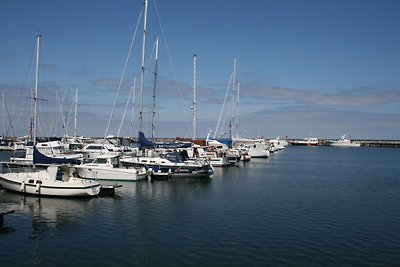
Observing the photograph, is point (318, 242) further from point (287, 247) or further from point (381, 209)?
point (381, 209)

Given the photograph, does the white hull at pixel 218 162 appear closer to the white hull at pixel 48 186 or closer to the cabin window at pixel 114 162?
the cabin window at pixel 114 162

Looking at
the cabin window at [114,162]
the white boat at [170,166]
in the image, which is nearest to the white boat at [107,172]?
the cabin window at [114,162]

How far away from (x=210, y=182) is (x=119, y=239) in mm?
25239

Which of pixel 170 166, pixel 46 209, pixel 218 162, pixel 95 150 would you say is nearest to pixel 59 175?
pixel 46 209

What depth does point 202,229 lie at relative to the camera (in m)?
23.1

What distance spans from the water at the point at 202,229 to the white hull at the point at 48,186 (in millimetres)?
682

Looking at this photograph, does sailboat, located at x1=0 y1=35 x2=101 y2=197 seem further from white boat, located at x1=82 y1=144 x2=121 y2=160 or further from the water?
white boat, located at x1=82 y1=144 x2=121 y2=160

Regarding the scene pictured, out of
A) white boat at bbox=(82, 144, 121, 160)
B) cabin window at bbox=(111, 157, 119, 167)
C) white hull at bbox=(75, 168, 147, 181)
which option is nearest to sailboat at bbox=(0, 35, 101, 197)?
white hull at bbox=(75, 168, 147, 181)

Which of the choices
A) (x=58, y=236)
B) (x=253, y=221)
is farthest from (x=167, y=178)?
(x=58, y=236)

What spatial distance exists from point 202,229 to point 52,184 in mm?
14087

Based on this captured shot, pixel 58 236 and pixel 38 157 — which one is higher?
pixel 38 157

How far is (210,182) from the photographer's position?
45.2 metres

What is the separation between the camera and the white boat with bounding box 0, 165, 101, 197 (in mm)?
30719

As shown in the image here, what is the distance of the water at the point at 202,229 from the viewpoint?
18.0 metres
